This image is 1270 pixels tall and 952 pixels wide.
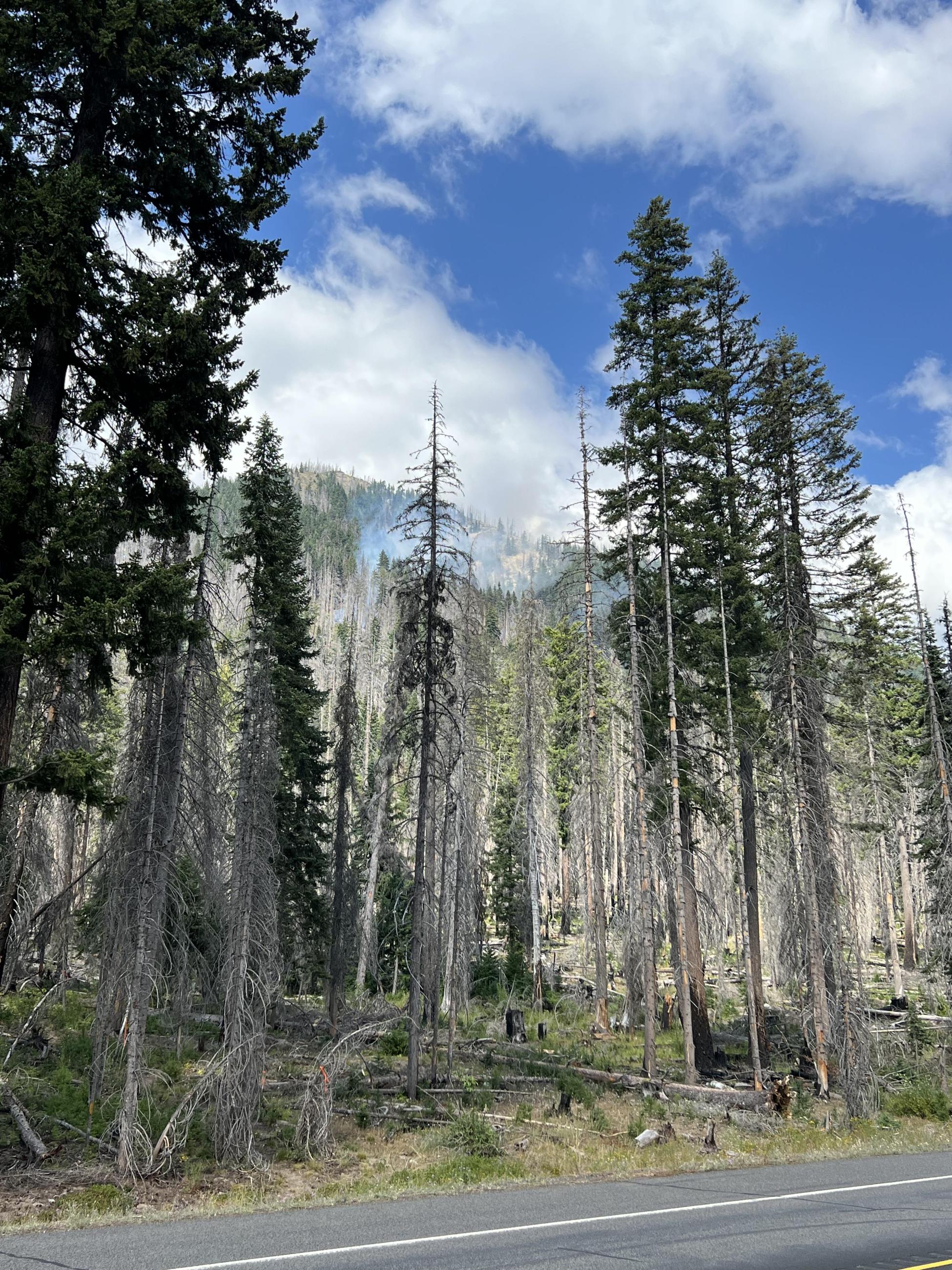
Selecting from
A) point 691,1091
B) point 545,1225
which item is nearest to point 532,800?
point 691,1091

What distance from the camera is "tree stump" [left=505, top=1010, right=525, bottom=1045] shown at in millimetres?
25928

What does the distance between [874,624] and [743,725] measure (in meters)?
6.11

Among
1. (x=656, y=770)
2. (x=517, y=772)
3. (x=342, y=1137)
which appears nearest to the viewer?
(x=342, y=1137)

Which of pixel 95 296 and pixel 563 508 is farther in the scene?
pixel 563 508

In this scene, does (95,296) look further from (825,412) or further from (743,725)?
(825,412)

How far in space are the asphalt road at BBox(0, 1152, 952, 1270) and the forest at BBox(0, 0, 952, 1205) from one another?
2958 mm

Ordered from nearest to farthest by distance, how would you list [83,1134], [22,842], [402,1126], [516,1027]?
1. [83,1134]
2. [22,842]
3. [402,1126]
4. [516,1027]

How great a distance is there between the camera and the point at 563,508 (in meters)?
24.2

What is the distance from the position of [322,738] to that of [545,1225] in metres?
19.1

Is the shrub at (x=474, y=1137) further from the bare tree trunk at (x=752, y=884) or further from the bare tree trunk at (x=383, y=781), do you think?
the bare tree trunk at (x=752, y=884)

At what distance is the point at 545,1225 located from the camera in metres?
9.10

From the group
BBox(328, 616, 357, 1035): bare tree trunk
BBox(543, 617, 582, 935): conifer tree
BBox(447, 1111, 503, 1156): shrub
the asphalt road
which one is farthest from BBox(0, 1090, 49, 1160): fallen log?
BBox(543, 617, 582, 935): conifer tree

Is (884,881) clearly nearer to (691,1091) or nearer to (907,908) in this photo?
(907,908)

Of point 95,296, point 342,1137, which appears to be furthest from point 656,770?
point 95,296
